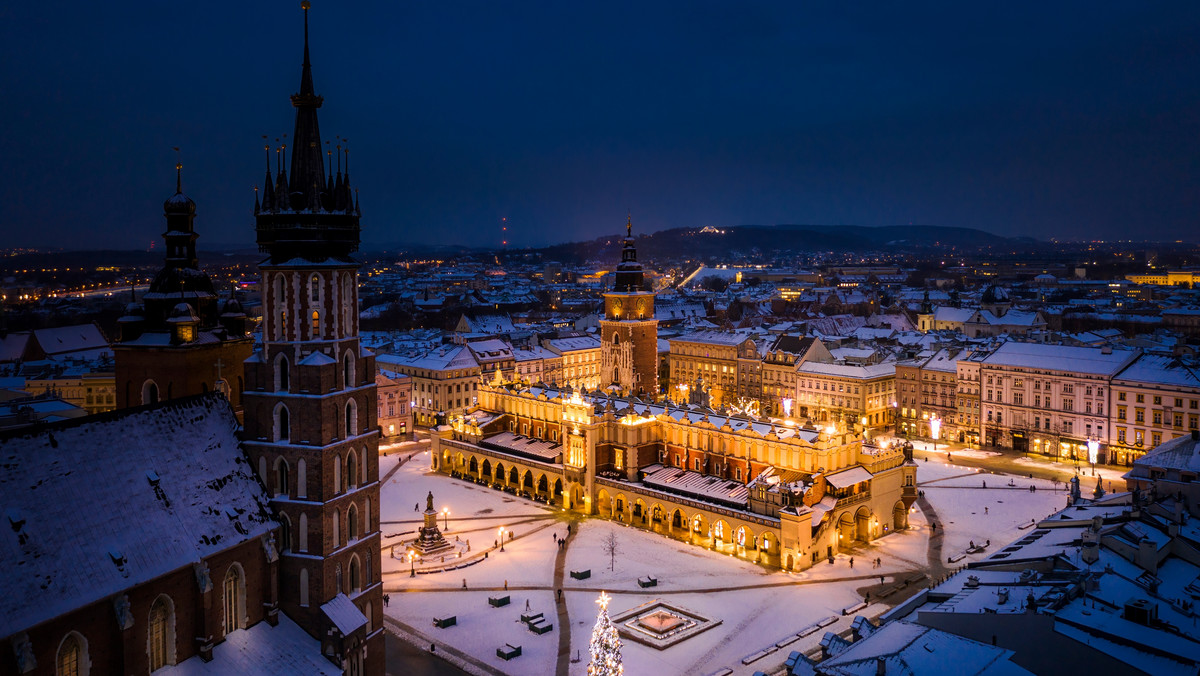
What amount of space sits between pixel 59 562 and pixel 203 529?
514cm

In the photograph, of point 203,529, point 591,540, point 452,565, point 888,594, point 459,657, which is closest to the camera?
point 203,529

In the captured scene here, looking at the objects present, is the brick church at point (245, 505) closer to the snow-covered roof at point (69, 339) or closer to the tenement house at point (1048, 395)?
the tenement house at point (1048, 395)

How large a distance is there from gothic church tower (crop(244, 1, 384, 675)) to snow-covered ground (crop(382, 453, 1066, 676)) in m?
12.8

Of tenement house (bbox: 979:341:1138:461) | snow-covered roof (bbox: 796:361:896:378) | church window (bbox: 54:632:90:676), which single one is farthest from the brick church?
snow-covered roof (bbox: 796:361:896:378)

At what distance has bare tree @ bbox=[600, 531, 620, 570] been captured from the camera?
57875mm

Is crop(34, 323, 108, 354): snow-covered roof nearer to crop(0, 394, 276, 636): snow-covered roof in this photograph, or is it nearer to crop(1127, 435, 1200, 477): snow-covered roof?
crop(0, 394, 276, 636): snow-covered roof

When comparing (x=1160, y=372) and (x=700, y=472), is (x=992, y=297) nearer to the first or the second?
(x=1160, y=372)

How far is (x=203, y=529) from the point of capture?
29875 mm

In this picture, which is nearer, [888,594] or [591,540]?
[888,594]

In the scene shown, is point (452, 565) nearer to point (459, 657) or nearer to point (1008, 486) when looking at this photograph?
point (459, 657)

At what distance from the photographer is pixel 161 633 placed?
2825 cm

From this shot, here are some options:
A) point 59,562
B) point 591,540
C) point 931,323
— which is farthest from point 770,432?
point 931,323

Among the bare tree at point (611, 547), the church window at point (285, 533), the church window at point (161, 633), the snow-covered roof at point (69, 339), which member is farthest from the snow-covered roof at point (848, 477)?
the snow-covered roof at point (69, 339)

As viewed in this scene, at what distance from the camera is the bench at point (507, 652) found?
4353 cm
